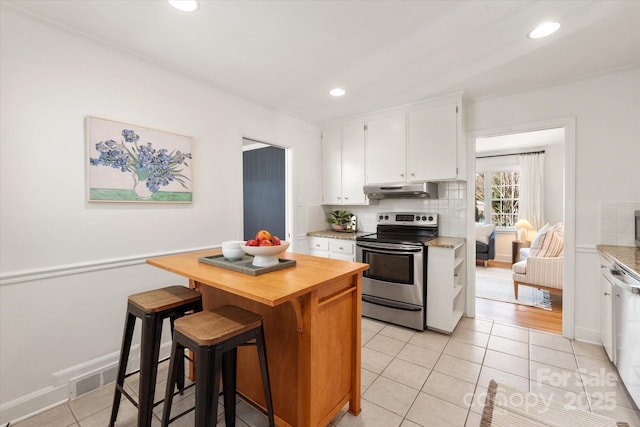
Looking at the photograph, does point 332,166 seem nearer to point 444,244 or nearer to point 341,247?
point 341,247

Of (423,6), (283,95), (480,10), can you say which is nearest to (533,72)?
(480,10)

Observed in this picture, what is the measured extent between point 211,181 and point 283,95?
118 centimetres

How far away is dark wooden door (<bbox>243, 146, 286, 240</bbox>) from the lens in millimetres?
4238

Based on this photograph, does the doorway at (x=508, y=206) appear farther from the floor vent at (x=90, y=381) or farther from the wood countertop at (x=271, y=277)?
the floor vent at (x=90, y=381)

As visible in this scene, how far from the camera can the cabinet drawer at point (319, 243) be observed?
3724 millimetres

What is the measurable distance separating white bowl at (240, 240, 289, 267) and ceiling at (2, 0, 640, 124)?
1.41 meters

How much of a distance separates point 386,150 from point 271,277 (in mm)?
2517

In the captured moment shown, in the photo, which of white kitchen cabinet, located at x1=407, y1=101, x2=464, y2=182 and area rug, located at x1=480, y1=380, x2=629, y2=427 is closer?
area rug, located at x1=480, y1=380, x2=629, y2=427

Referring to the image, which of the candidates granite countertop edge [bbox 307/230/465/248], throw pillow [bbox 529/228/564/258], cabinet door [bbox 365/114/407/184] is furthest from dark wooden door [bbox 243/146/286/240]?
throw pillow [bbox 529/228/564/258]

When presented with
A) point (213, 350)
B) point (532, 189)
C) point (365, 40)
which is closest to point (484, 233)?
point (532, 189)

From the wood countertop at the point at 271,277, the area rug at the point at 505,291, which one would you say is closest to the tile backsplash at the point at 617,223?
the area rug at the point at 505,291

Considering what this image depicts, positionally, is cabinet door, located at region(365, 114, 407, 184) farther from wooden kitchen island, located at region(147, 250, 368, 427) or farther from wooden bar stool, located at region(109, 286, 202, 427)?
wooden bar stool, located at region(109, 286, 202, 427)

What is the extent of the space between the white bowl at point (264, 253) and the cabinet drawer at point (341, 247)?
192 centimetres

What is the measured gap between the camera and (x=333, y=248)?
144 inches
